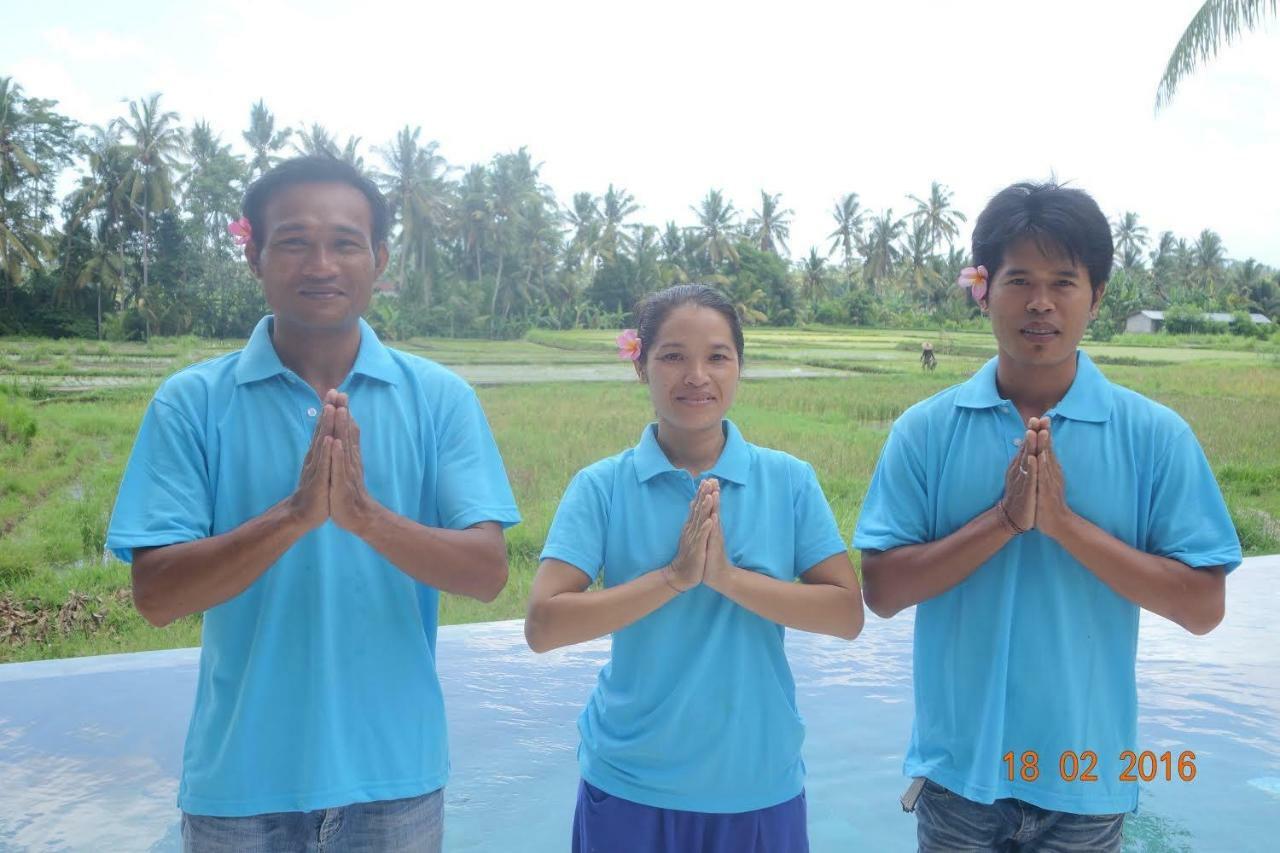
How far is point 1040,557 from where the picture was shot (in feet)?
4.90

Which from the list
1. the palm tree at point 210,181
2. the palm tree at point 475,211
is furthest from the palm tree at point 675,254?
the palm tree at point 210,181

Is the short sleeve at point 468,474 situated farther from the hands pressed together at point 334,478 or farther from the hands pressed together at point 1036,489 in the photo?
the hands pressed together at point 1036,489

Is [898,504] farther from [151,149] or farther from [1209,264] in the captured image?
[1209,264]

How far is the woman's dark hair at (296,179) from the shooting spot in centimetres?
153

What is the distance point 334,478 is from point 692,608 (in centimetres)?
55

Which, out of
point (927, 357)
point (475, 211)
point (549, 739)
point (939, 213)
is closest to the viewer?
point (549, 739)

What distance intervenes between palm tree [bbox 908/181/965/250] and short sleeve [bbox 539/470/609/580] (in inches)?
195

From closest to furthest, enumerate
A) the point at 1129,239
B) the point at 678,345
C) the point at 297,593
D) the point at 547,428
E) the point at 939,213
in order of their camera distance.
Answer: the point at 297,593 < the point at 678,345 < the point at 547,428 < the point at 939,213 < the point at 1129,239

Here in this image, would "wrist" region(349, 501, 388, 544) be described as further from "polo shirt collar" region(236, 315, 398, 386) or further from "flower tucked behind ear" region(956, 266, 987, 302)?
"flower tucked behind ear" region(956, 266, 987, 302)

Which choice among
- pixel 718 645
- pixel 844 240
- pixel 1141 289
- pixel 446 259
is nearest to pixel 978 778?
pixel 718 645

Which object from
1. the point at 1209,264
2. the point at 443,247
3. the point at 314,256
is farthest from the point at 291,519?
the point at 1209,264

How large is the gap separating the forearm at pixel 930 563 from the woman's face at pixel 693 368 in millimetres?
329

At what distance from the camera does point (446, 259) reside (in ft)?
18.2

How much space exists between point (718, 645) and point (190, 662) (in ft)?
8.87
